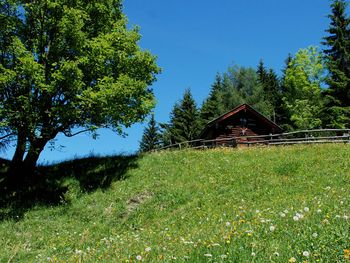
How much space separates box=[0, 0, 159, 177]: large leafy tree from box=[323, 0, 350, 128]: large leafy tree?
27.6 meters

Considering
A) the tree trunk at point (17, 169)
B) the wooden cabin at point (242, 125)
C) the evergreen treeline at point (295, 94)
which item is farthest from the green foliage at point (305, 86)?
the tree trunk at point (17, 169)

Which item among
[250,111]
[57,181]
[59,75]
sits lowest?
[57,181]

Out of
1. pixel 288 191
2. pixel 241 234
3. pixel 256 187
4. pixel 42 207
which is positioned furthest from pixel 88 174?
pixel 241 234

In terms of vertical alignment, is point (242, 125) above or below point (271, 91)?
below

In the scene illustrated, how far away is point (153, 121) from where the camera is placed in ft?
254

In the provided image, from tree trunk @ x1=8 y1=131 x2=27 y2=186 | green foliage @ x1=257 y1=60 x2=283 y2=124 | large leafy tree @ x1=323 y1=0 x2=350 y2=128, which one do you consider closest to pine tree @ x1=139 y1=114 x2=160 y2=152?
green foliage @ x1=257 y1=60 x2=283 y2=124

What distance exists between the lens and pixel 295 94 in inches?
2462

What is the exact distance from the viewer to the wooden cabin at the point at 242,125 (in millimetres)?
44706

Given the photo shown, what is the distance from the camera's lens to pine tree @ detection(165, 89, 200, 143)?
68250 mm

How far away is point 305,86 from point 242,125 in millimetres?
19224

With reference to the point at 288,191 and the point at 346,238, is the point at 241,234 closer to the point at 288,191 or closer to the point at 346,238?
the point at 346,238

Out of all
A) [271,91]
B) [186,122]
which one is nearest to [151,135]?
[186,122]

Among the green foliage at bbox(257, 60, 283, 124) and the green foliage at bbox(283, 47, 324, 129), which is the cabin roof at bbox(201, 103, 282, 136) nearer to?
the green foliage at bbox(283, 47, 324, 129)

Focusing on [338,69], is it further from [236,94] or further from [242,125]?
[236,94]
